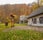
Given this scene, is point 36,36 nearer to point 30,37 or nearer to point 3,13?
point 30,37

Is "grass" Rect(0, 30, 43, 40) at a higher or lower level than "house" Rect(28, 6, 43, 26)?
lower

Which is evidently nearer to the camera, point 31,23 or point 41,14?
point 41,14

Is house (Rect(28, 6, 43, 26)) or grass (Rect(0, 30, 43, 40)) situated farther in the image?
house (Rect(28, 6, 43, 26))

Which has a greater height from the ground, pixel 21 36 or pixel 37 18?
pixel 37 18

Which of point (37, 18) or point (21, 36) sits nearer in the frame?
point (21, 36)

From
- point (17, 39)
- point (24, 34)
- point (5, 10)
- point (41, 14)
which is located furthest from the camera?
point (5, 10)

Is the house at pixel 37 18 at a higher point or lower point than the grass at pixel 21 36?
higher

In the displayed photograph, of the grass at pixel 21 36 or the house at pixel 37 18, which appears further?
the house at pixel 37 18

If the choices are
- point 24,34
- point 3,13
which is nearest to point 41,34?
point 24,34

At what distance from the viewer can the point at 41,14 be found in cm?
1681

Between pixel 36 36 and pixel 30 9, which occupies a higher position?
Result: pixel 30 9

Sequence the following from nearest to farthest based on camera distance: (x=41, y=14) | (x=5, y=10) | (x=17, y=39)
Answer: (x=17, y=39) → (x=41, y=14) → (x=5, y=10)

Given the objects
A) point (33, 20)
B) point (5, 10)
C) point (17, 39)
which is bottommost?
point (17, 39)

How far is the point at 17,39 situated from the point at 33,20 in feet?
28.0
